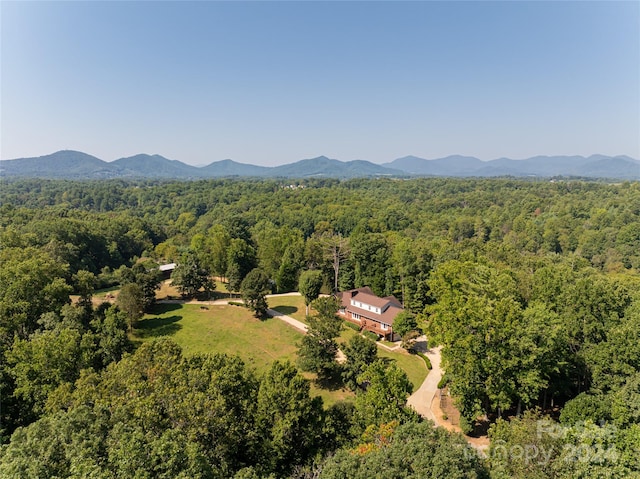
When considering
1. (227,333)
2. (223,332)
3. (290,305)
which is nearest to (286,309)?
(290,305)

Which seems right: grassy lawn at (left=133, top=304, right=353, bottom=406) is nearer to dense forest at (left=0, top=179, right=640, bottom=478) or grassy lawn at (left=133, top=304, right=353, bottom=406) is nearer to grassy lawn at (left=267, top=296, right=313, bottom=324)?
grassy lawn at (left=267, top=296, right=313, bottom=324)

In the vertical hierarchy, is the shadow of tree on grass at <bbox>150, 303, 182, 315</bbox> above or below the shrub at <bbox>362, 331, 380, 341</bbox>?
above

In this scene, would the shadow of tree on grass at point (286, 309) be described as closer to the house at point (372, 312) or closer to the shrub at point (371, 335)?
the house at point (372, 312)

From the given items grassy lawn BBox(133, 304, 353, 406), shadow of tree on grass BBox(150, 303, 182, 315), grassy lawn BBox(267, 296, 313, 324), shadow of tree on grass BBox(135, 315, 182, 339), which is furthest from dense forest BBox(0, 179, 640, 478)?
grassy lawn BBox(267, 296, 313, 324)

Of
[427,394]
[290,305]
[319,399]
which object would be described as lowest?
[427,394]

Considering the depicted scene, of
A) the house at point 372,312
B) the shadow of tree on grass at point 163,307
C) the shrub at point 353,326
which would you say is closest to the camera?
the house at point 372,312

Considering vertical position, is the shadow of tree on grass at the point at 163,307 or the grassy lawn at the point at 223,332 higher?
the shadow of tree on grass at the point at 163,307

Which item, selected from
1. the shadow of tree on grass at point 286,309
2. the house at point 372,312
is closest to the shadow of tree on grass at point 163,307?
the shadow of tree on grass at point 286,309

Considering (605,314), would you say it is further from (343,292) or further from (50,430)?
(50,430)

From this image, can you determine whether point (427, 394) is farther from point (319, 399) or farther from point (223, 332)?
point (223, 332)
